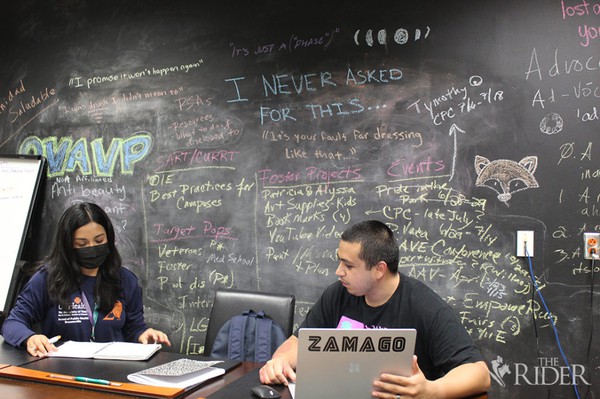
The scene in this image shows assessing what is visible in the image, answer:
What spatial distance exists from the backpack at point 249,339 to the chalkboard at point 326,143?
93cm

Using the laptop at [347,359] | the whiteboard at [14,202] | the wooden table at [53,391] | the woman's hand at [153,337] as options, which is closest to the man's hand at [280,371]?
the wooden table at [53,391]

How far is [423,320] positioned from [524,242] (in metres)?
1.32

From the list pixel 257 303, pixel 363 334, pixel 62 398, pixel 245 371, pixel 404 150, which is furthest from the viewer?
pixel 404 150

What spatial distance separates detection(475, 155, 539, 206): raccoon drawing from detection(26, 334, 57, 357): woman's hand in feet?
7.52

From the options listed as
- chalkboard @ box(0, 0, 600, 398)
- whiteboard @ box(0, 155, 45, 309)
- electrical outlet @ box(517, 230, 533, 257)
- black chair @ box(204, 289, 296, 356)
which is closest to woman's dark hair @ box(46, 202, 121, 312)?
black chair @ box(204, 289, 296, 356)

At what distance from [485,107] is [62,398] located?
252cm

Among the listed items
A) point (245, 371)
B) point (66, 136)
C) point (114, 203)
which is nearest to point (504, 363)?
point (245, 371)

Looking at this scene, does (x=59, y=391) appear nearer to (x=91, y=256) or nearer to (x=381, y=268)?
(x=91, y=256)

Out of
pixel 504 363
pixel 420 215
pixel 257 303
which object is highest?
pixel 420 215

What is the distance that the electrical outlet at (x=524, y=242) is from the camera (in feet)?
9.45

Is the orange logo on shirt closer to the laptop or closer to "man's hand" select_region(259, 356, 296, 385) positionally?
"man's hand" select_region(259, 356, 296, 385)

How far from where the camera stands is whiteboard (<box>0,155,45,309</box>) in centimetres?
378

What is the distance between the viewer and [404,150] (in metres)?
3.12

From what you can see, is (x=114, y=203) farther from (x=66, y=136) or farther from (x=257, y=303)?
(x=257, y=303)
